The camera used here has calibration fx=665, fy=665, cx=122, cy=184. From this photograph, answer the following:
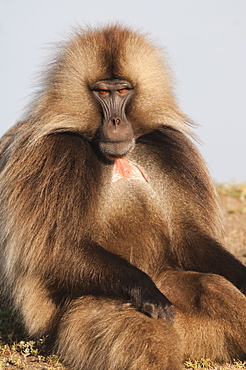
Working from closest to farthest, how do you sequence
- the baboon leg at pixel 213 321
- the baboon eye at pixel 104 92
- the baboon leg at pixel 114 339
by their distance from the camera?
the baboon leg at pixel 114 339
the baboon leg at pixel 213 321
the baboon eye at pixel 104 92

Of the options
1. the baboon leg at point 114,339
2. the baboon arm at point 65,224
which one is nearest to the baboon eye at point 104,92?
the baboon arm at point 65,224

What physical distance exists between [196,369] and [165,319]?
39cm

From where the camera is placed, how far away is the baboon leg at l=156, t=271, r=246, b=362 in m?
3.50

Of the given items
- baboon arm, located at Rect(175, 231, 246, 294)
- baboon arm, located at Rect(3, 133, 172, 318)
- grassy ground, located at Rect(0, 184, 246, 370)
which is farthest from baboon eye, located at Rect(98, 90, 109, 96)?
grassy ground, located at Rect(0, 184, 246, 370)

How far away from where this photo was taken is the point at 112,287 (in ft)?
11.1

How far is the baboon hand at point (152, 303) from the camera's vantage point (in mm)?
3264

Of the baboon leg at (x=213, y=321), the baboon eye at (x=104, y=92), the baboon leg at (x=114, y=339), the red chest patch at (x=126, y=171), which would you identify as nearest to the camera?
the baboon leg at (x=114, y=339)

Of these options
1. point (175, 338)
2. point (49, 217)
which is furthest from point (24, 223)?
point (175, 338)

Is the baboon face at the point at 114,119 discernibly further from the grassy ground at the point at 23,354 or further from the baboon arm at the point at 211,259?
the grassy ground at the point at 23,354

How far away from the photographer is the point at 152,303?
3.27 m

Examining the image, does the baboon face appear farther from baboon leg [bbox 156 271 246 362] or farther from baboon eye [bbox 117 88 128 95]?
baboon leg [bbox 156 271 246 362]

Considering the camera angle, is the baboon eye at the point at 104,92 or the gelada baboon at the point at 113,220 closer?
the gelada baboon at the point at 113,220

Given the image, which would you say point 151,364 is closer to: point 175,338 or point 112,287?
point 175,338

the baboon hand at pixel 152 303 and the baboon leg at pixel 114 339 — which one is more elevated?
the baboon hand at pixel 152 303
